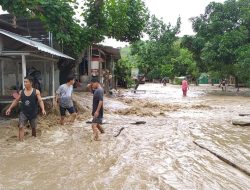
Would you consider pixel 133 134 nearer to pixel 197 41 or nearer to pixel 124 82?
pixel 197 41

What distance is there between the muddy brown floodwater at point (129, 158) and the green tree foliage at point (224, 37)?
57.9ft

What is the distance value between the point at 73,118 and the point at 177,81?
47.2m

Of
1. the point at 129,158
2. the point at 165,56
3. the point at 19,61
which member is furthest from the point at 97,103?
the point at 165,56

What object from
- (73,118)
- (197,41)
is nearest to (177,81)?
(197,41)

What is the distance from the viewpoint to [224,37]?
29.0 metres

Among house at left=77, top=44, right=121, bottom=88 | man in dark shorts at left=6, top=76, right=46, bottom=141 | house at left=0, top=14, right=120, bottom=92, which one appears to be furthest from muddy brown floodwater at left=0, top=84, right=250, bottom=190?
house at left=77, top=44, right=121, bottom=88

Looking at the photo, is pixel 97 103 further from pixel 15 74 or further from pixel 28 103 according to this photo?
pixel 15 74

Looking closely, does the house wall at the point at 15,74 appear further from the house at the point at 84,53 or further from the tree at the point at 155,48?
the tree at the point at 155,48

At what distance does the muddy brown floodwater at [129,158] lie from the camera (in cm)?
587

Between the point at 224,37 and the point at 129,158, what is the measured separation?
23.5 m

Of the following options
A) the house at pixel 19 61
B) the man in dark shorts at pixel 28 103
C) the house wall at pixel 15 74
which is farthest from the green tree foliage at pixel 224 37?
the man in dark shorts at pixel 28 103

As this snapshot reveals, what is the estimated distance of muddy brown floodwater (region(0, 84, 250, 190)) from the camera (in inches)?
231

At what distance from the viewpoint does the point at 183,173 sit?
6367 millimetres

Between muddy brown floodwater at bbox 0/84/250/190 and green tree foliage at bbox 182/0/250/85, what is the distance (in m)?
17.6
